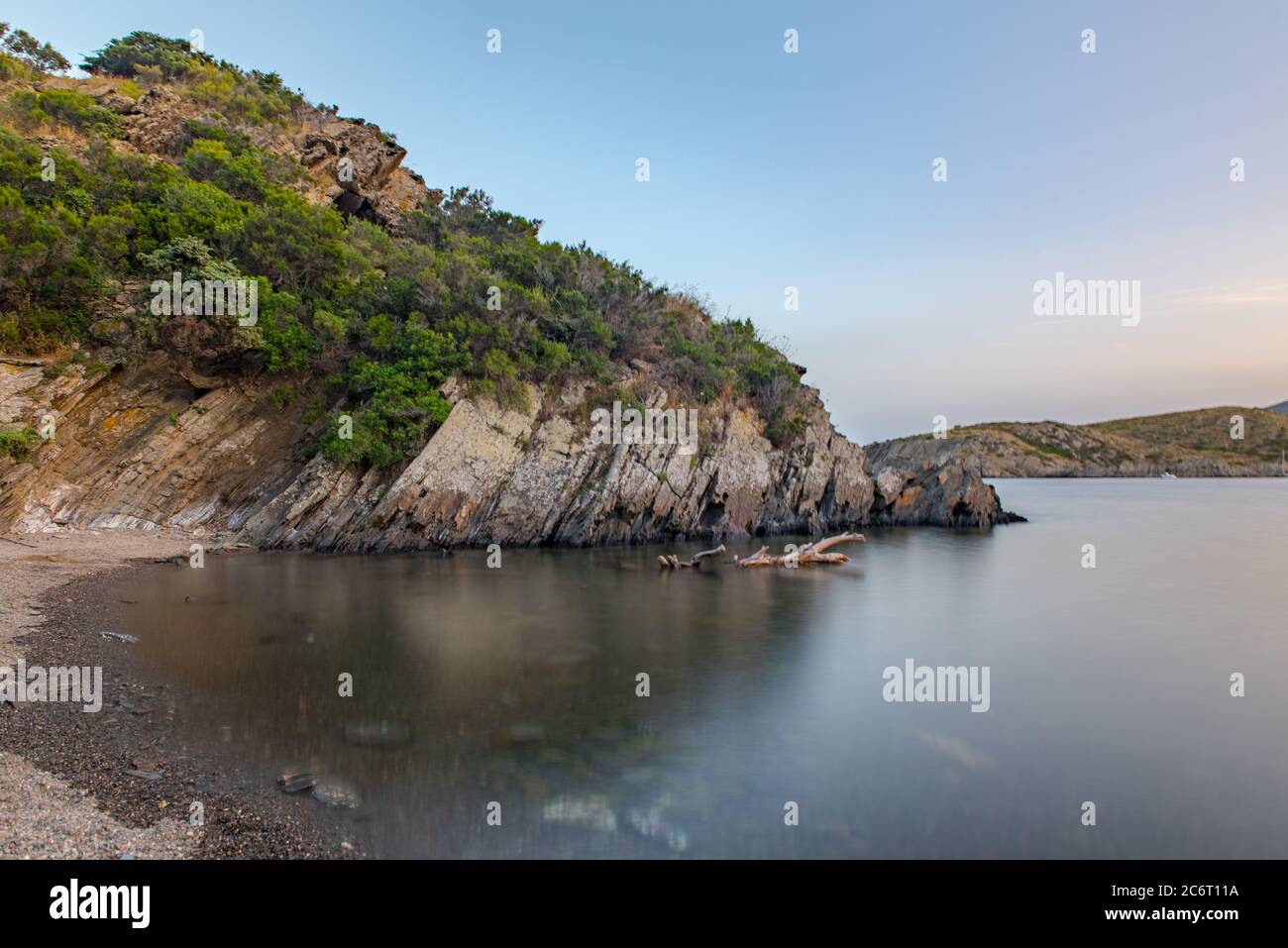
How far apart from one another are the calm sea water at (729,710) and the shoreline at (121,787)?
0.40m

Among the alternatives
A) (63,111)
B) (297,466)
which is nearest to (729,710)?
(297,466)

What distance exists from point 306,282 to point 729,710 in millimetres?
24460

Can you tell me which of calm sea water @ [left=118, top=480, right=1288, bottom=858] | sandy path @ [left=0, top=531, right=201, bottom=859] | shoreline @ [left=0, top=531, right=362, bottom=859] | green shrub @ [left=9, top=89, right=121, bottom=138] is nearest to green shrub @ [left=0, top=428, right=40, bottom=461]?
calm sea water @ [left=118, top=480, right=1288, bottom=858]

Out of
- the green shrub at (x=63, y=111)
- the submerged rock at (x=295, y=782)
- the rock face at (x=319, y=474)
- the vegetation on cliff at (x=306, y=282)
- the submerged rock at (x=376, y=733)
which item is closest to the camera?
the submerged rock at (x=295, y=782)

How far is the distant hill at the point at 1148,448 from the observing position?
10550cm

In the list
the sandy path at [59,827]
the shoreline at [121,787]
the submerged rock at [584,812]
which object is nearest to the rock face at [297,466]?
the shoreline at [121,787]

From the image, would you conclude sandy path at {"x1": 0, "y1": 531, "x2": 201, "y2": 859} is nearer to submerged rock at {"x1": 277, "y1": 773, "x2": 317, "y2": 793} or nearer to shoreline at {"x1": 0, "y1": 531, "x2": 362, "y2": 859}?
shoreline at {"x1": 0, "y1": 531, "x2": 362, "y2": 859}

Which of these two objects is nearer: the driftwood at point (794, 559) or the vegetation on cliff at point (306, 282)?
the vegetation on cliff at point (306, 282)

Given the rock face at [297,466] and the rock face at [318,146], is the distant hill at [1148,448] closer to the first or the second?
the rock face at [297,466]

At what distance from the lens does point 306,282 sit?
2495 centimetres

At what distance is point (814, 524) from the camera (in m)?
30.8

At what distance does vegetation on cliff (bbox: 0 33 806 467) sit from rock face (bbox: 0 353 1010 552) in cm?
127

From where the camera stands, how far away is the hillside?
20438 millimetres
